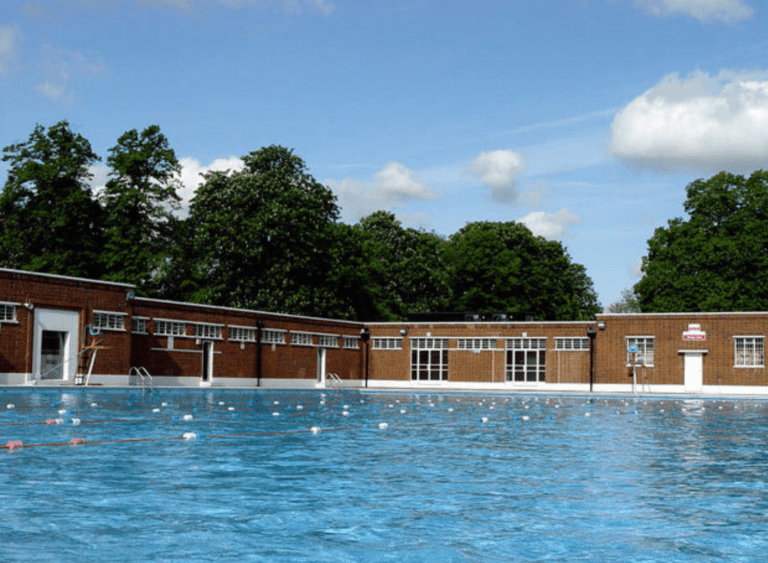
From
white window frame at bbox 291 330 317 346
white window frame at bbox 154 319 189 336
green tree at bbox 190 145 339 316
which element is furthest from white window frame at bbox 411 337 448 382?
white window frame at bbox 154 319 189 336

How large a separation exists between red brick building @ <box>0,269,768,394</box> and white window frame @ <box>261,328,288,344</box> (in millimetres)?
68

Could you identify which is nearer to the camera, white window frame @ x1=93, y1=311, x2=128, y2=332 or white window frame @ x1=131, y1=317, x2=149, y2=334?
white window frame @ x1=93, y1=311, x2=128, y2=332

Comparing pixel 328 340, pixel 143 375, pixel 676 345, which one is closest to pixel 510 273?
pixel 328 340

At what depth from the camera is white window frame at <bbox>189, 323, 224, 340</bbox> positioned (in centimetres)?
4344

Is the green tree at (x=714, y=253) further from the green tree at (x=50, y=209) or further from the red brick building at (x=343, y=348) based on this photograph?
the green tree at (x=50, y=209)

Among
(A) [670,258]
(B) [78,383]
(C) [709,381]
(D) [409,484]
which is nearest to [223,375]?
(B) [78,383]

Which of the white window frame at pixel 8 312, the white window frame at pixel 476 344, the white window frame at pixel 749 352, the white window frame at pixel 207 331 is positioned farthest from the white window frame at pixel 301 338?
the white window frame at pixel 749 352

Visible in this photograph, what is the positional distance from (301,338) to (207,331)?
7.29 meters

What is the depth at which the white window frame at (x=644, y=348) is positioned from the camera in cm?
4881

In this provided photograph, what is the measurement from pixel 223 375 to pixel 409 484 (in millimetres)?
35994

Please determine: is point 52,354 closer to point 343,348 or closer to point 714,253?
point 343,348

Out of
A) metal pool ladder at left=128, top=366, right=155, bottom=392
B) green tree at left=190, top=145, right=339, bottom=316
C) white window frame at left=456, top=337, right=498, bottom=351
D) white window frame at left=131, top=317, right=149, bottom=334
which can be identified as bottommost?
metal pool ladder at left=128, top=366, right=155, bottom=392

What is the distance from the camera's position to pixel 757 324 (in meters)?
46.3

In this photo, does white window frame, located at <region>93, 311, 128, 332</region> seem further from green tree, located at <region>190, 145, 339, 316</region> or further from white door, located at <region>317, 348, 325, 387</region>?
white door, located at <region>317, 348, 325, 387</region>
